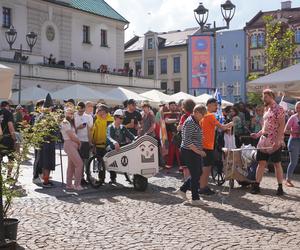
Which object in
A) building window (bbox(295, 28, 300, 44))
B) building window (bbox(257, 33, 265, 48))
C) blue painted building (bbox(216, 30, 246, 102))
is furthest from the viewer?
blue painted building (bbox(216, 30, 246, 102))

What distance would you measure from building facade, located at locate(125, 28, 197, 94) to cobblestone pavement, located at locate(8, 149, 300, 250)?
192 ft

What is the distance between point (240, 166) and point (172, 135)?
14.0ft

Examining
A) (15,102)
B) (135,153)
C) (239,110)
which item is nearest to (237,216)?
(135,153)

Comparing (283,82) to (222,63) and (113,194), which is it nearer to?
(113,194)

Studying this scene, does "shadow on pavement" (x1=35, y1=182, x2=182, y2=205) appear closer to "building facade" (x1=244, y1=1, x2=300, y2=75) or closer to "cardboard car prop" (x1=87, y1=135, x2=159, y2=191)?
Answer: "cardboard car prop" (x1=87, y1=135, x2=159, y2=191)

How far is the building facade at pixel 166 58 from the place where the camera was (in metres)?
68.5

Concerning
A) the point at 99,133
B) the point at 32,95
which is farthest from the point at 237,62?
the point at 99,133

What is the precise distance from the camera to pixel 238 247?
6.26 metres

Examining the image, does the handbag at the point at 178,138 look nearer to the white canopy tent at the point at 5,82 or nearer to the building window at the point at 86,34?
the white canopy tent at the point at 5,82

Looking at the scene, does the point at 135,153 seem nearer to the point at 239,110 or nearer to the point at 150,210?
the point at 150,210

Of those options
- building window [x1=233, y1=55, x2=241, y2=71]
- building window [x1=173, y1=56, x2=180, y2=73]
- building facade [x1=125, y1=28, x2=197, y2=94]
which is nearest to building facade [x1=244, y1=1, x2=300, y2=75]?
building window [x1=233, y1=55, x2=241, y2=71]

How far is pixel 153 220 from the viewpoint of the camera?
25.6 ft

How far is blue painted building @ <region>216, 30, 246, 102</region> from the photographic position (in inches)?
2657

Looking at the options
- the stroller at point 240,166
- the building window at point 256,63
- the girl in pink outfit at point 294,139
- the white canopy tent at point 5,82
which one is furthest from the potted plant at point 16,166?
the building window at point 256,63
